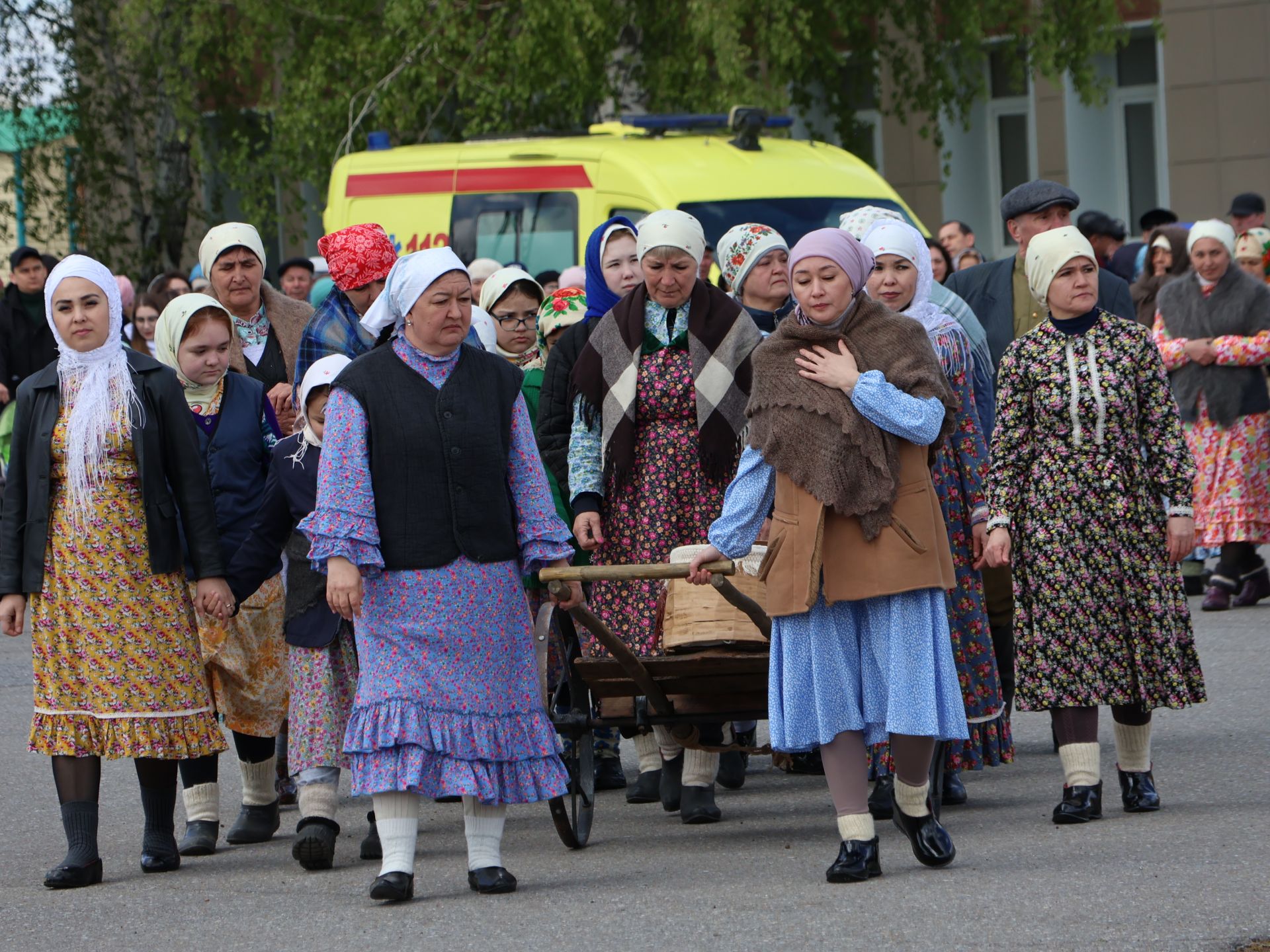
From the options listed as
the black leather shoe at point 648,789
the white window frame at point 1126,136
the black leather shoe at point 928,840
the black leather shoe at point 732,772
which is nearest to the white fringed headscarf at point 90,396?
the black leather shoe at point 648,789

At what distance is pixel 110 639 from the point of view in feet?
22.5

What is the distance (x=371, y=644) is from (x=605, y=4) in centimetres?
1424

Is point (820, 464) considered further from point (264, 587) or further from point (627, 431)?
point (264, 587)

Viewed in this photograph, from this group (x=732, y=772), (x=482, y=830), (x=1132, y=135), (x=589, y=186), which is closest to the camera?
(x=482, y=830)

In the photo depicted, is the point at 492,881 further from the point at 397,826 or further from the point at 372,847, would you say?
the point at 372,847

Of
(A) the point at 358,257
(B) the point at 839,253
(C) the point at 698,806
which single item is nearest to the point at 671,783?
(C) the point at 698,806

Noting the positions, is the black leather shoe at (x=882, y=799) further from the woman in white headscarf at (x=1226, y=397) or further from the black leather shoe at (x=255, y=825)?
the woman in white headscarf at (x=1226, y=397)

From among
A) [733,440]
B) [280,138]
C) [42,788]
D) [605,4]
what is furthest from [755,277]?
[280,138]

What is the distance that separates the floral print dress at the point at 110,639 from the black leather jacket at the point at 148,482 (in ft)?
0.15

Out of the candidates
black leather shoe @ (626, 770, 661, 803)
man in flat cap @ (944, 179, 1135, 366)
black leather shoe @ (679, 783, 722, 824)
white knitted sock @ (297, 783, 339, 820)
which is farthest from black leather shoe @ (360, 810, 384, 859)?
man in flat cap @ (944, 179, 1135, 366)

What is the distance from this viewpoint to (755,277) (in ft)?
27.0

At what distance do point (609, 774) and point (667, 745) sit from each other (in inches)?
32.7

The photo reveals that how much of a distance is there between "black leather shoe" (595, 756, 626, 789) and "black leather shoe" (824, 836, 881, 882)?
7.52ft

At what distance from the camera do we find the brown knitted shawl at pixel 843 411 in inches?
240
